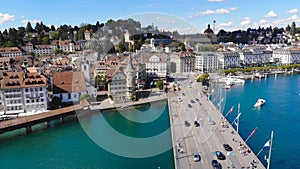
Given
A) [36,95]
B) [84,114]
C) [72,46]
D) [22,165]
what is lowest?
[22,165]

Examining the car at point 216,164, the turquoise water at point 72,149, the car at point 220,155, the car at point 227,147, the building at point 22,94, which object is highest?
the building at point 22,94

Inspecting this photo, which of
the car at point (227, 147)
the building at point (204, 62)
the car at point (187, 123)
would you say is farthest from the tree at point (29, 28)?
the car at point (227, 147)

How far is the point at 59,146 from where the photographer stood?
52.5ft

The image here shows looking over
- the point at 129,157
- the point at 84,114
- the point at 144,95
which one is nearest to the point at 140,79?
the point at 144,95

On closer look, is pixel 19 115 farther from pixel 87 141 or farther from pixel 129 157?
pixel 129 157

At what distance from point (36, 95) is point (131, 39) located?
3223 centimetres

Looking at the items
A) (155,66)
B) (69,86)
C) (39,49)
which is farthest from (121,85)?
(39,49)

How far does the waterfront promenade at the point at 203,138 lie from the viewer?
11930 millimetres

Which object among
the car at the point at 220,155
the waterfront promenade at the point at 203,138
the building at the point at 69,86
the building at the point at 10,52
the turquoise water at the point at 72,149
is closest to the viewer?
the waterfront promenade at the point at 203,138

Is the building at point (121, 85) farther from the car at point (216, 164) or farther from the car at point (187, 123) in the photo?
the car at point (216, 164)

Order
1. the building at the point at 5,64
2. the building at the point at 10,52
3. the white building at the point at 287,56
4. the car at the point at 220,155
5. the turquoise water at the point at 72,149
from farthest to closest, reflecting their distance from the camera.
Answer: the white building at the point at 287,56
the building at the point at 10,52
the building at the point at 5,64
the turquoise water at the point at 72,149
the car at the point at 220,155

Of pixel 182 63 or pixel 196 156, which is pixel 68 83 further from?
pixel 182 63

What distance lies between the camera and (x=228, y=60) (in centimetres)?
4538

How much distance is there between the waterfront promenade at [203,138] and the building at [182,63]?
16934 millimetres
